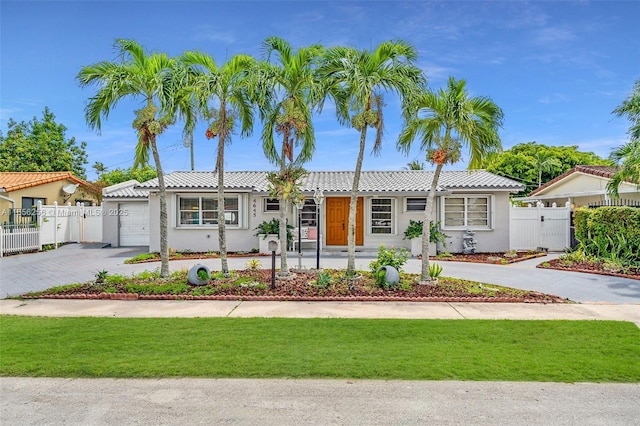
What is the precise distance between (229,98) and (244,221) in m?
7.78

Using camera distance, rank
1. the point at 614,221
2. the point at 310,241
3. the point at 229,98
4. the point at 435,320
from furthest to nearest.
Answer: the point at 310,241 < the point at 614,221 < the point at 229,98 < the point at 435,320

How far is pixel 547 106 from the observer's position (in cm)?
1964

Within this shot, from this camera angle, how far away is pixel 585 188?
23.2m

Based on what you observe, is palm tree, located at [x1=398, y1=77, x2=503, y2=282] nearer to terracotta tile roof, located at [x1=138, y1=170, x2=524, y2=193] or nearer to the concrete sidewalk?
the concrete sidewalk

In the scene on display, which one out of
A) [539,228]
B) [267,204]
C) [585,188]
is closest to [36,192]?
[267,204]

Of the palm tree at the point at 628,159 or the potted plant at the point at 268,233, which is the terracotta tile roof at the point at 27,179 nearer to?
the potted plant at the point at 268,233

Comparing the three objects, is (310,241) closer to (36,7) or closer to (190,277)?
(190,277)

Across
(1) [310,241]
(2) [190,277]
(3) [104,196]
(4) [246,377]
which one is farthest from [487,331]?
(3) [104,196]

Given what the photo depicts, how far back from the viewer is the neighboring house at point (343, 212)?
55.5ft

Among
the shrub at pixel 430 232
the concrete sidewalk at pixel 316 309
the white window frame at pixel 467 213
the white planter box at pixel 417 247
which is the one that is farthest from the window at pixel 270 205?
the concrete sidewalk at pixel 316 309

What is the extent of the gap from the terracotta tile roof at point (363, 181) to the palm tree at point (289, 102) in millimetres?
4948

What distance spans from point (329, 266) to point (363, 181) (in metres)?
6.36

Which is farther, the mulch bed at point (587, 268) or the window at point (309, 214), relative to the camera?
the window at point (309, 214)

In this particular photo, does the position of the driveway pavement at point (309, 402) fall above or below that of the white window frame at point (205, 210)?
below
